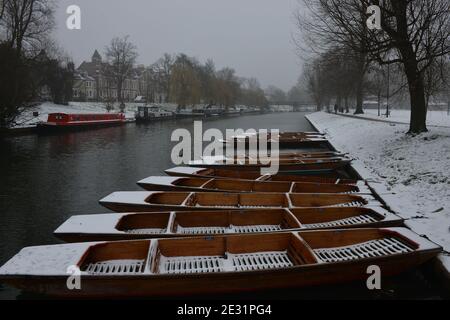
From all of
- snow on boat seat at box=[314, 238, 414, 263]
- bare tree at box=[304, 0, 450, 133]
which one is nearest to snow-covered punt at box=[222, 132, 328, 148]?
bare tree at box=[304, 0, 450, 133]

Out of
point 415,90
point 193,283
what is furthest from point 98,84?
point 193,283

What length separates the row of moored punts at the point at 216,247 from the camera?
5.19 m

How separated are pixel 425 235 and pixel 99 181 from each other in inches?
451

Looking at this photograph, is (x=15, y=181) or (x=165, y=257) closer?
(x=165, y=257)

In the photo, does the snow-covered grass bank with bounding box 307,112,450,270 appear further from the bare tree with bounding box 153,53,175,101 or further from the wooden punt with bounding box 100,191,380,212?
the bare tree with bounding box 153,53,175,101

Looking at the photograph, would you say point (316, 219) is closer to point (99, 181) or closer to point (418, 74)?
point (99, 181)

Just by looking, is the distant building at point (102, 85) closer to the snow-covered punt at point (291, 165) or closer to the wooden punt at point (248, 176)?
the snow-covered punt at point (291, 165)

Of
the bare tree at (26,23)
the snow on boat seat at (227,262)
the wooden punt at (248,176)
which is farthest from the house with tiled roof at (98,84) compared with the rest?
the snow on boat seat at (227,262)

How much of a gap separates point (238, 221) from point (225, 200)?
55.5 inches

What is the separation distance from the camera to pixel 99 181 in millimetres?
14898

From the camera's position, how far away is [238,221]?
7.80 m

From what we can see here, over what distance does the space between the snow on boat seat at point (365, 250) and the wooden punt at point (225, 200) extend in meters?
1.99

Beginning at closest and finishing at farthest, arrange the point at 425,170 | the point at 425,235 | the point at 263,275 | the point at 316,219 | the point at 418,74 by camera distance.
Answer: the point at 263,275 < the point at 425,235 < the point at 316,219 < the point at 425,170 < the point at 418,74
